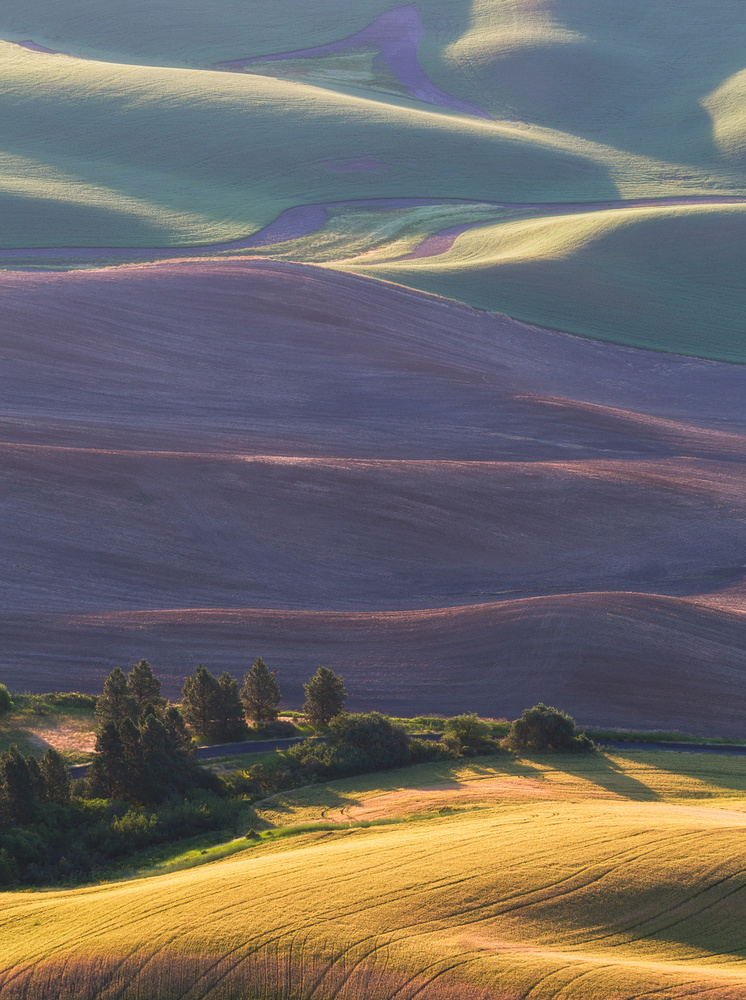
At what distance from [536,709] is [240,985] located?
1694 centimetres

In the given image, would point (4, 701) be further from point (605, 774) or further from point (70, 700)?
point (605, 774)

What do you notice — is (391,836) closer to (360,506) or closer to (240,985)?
(240,985)

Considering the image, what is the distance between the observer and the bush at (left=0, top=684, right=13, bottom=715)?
108 feet

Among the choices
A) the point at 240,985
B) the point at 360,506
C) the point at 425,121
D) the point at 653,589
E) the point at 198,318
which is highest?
the point at 425,121

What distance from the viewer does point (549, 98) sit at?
471 ft

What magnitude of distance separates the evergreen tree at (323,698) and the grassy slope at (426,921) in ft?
32.8

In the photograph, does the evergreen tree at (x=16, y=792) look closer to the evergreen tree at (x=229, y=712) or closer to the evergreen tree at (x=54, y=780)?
the evergreen tree at (x=54, y=780)

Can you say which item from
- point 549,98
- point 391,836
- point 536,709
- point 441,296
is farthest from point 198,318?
point 549,98

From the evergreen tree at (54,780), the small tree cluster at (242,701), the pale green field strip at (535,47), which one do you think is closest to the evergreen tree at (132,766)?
the evergreen tree at (54,780)

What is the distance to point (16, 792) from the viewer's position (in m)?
25.2

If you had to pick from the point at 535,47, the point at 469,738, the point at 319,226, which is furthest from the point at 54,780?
the point at 535,47

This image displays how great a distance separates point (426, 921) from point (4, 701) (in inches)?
796

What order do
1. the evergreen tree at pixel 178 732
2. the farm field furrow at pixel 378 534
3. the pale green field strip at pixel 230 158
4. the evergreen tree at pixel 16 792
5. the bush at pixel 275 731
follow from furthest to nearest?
the pale green field strip at pixel 230 158, the bush at pixel 275 731, the evergreen tree at pixel 178 732, the evergreen tree at pixel 16 792, the farm field furrow at pixel 378 534

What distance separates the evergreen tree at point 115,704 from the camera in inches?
1216
